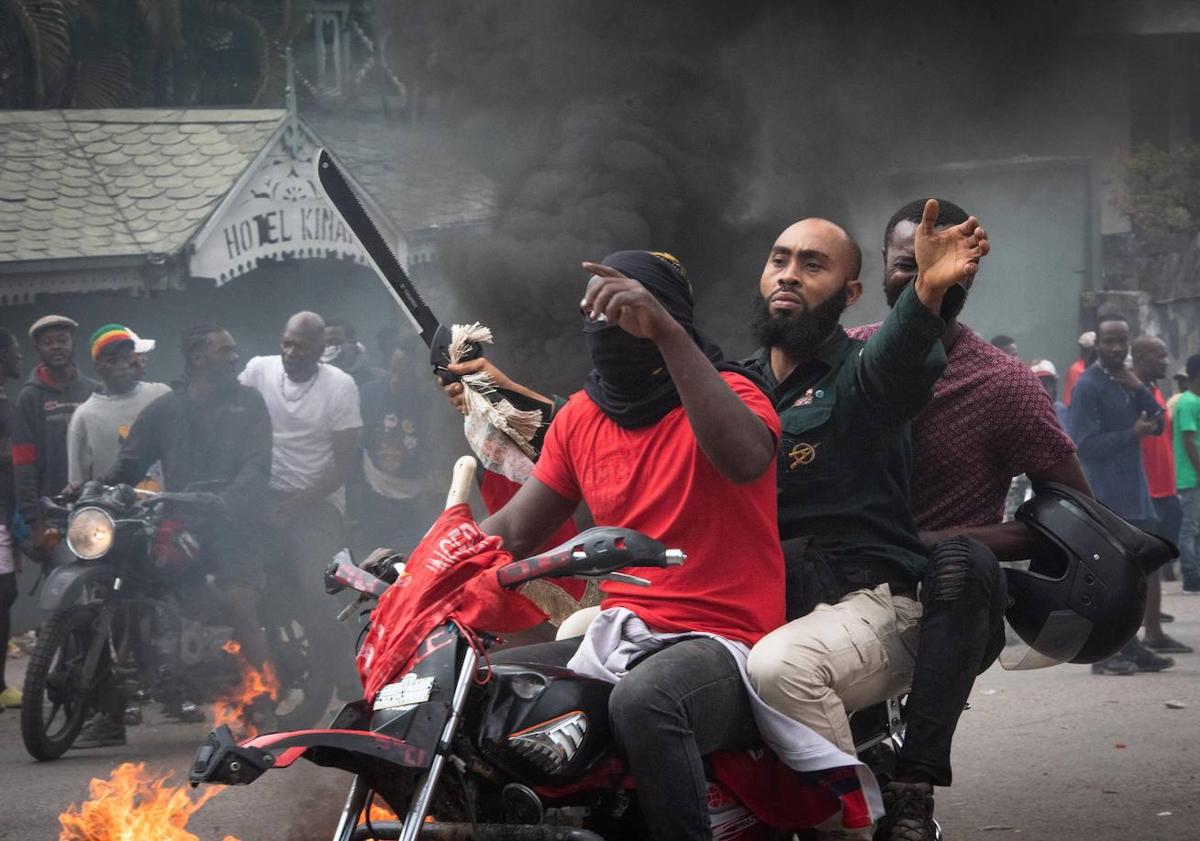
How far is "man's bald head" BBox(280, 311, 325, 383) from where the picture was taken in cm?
863

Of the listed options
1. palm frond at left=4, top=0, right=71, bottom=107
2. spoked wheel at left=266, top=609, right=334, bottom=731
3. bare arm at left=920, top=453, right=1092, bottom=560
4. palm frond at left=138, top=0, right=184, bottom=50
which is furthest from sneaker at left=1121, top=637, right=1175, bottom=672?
palm frond at left=138, top=0, right=184, bottom=50

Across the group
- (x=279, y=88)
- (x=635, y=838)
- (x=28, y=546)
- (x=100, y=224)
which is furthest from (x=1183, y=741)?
(x=279, y=88)

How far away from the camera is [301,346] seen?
8656 mm

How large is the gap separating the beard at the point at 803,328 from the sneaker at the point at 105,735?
15.6 ft

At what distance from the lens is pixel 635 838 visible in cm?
304

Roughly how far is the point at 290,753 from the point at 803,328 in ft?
5.76

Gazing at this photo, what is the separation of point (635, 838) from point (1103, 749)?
413 cm

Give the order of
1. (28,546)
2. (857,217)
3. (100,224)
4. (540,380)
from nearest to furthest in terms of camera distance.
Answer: (540,380) < (28,546) < (857,217) < (100,224)

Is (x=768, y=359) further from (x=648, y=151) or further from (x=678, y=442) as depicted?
(x=648, y=151)

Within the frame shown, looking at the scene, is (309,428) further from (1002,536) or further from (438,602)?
(438,602)

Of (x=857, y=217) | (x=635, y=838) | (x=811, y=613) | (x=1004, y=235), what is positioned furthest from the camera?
(x=1004, y=235)

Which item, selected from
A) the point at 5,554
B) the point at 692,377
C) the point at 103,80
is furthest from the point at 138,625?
the point at 103,80

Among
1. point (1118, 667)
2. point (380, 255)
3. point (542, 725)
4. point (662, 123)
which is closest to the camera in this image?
point (542, 725)

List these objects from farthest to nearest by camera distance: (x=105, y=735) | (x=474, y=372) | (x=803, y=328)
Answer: (x=105, y=735), (x=474, y=372), (x=803, y=328)
